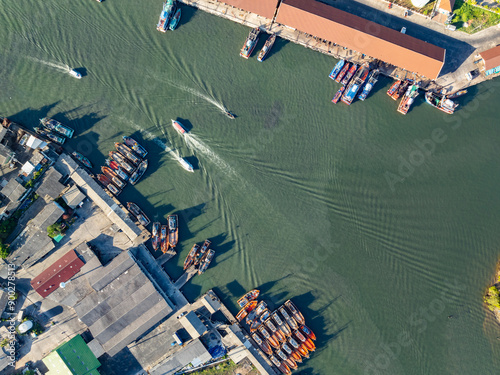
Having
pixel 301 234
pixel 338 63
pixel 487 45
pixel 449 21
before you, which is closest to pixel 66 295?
pixel 301 234

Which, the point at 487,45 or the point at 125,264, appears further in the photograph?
the point at 487,45

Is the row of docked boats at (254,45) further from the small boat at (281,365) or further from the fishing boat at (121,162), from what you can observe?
the small boat at (281,365)

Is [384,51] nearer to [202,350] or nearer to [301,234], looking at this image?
[301,234]

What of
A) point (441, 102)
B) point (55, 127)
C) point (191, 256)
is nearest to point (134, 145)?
point (55, 127)

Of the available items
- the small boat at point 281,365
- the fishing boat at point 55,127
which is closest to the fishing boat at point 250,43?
the fishing boat at point 55,127

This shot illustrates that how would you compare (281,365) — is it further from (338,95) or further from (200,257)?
(338,95)

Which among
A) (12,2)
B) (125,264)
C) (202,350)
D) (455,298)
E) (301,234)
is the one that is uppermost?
(12,2)
